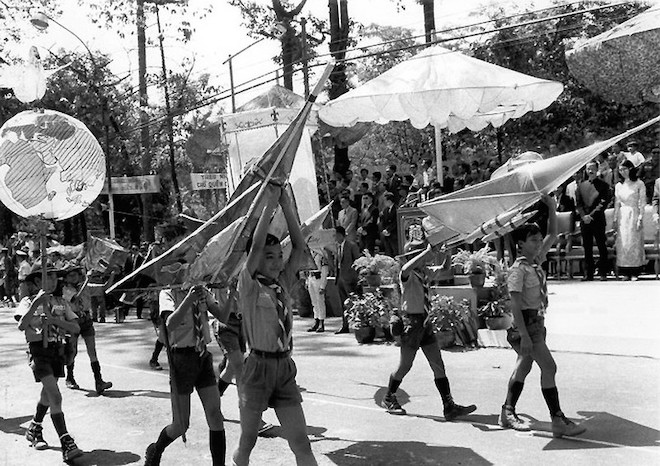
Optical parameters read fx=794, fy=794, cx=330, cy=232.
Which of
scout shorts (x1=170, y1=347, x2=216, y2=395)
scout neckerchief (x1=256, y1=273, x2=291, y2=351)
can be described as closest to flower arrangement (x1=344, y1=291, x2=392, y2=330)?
scout shorts (x1=170, y1=347, x2=216, y2=395)

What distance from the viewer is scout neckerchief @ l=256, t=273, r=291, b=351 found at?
4871 millimetres

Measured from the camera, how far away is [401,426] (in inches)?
279

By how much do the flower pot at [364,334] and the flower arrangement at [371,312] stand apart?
50mm

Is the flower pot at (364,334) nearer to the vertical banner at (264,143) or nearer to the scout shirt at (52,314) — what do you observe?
the vertical banner at (264,143)

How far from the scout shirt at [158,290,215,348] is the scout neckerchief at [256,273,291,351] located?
0.83m

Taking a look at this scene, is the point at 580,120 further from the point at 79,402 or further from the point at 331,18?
the point at 79,402

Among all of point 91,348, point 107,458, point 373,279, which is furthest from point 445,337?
point 107,458

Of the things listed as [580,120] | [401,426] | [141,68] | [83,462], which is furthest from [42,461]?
[141,68]

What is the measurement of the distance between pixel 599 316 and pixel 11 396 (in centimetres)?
752

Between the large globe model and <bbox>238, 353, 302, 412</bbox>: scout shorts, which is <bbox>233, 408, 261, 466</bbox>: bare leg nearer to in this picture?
<bbox>238, 353, 302, 412</bbox>: scout shorts

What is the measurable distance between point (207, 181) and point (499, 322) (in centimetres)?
1175

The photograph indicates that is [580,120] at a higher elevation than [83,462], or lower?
higher

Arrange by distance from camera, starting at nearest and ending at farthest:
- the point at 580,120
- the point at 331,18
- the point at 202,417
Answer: the point at 202,417 → the point at 580,120 → the point at 331,18

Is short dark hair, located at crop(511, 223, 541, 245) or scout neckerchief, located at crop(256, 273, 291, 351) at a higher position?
short dark hair, located at crop(511, 223, 541, 245)
